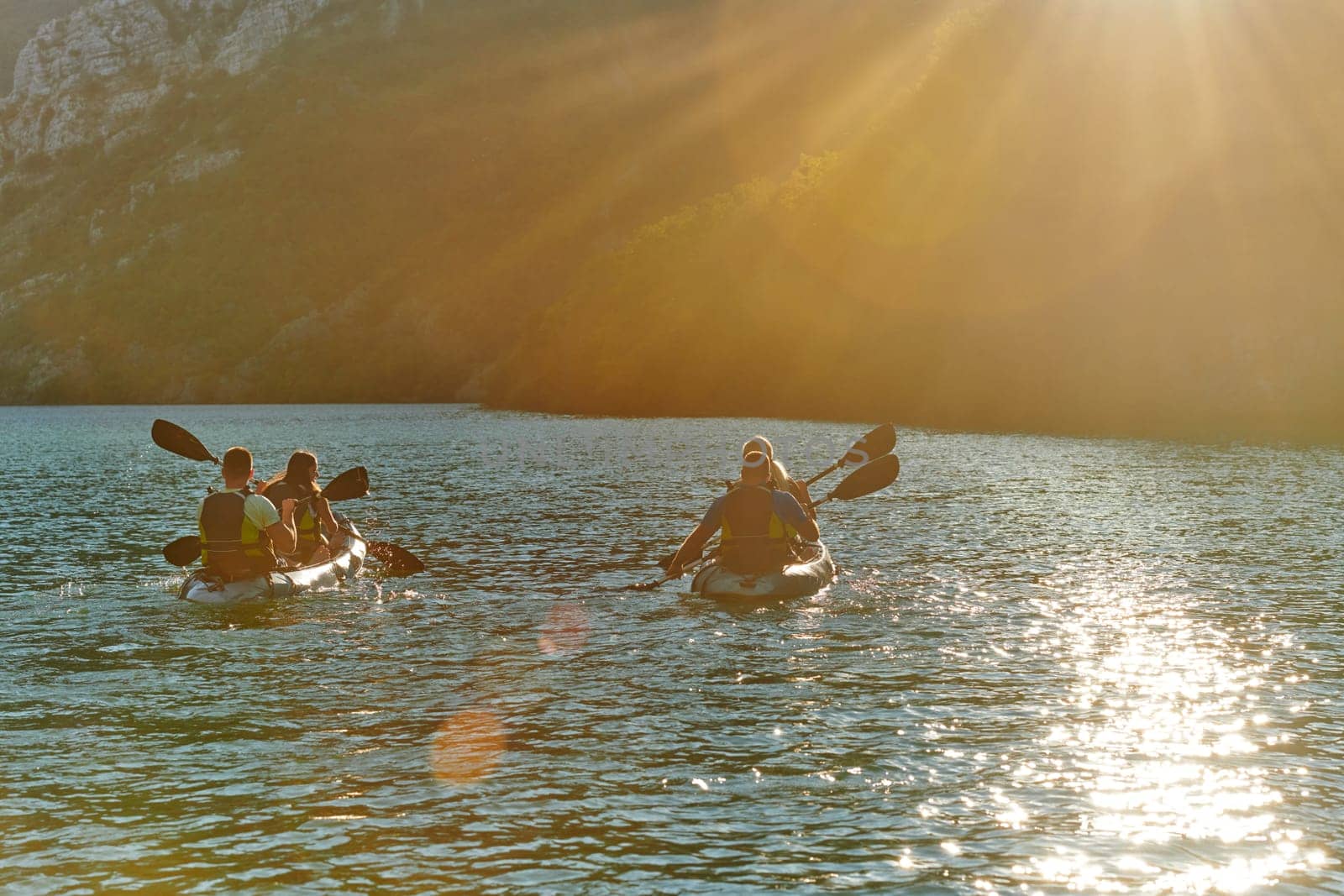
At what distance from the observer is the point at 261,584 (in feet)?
74.4

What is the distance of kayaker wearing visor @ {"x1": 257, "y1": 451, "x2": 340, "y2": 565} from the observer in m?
24.9

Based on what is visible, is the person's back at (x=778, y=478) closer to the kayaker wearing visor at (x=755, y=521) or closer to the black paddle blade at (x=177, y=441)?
the kayaker wearing visor at (x=755, y=521)

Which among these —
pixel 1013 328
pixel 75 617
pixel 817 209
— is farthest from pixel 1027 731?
pixel 817 209

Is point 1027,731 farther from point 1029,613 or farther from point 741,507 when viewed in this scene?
point 741,507

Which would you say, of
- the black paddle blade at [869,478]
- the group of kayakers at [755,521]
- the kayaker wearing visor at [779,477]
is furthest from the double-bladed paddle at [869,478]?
the group of kayakers at [755,521]

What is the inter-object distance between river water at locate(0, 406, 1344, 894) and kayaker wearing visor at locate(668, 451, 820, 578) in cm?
95

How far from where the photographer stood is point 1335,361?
82438mm

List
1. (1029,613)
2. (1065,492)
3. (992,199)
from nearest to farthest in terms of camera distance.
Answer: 1. (1029,613)
2. (1065,492)
3. (992,199)

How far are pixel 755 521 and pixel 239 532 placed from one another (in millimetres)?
8547

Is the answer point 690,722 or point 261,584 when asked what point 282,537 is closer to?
point 261,584

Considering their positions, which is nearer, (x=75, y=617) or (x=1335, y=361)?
(x=75, y=617)

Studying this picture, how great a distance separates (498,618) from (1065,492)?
24.7 m

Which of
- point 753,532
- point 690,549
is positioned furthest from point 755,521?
point 690,549

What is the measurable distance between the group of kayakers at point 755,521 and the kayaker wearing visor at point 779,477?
0.03 meters
